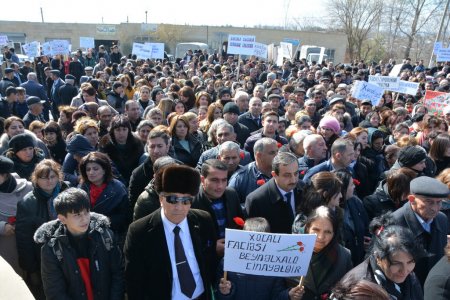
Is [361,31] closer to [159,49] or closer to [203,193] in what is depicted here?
[159,49]

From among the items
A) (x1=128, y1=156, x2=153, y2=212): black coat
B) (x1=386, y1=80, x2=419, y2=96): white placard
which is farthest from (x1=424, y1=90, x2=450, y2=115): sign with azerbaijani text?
(x1=128, y1=156, x2=153, y2=212): black coat

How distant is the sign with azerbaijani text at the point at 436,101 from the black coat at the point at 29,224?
355 inches

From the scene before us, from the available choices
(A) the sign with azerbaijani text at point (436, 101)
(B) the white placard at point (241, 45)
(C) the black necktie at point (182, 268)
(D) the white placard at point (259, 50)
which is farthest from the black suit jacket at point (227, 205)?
(D) the white placard at point (259, 50)

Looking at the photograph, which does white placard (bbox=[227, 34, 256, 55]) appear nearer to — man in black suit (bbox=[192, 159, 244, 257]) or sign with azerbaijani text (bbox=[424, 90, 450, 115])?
sign with azerbaijani text (bbox=[424, 90, 450, 115])

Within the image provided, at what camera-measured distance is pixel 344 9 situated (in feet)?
145

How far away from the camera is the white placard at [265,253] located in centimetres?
288

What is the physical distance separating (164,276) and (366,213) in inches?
85.7

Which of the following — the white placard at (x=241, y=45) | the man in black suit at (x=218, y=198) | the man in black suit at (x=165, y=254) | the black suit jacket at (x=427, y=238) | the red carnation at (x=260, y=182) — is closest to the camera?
the man in black suit at (x=165, y=254)

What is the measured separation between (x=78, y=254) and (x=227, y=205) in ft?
4.42

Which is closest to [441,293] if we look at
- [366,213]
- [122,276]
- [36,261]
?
[366,213]

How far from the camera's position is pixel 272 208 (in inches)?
151

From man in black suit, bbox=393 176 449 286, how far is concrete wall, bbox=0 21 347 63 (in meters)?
40.9

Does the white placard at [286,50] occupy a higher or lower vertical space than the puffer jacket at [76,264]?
higher

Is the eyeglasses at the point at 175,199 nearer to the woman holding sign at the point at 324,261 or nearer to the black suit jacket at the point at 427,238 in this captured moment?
the woman holding sign at the point at 324,261
